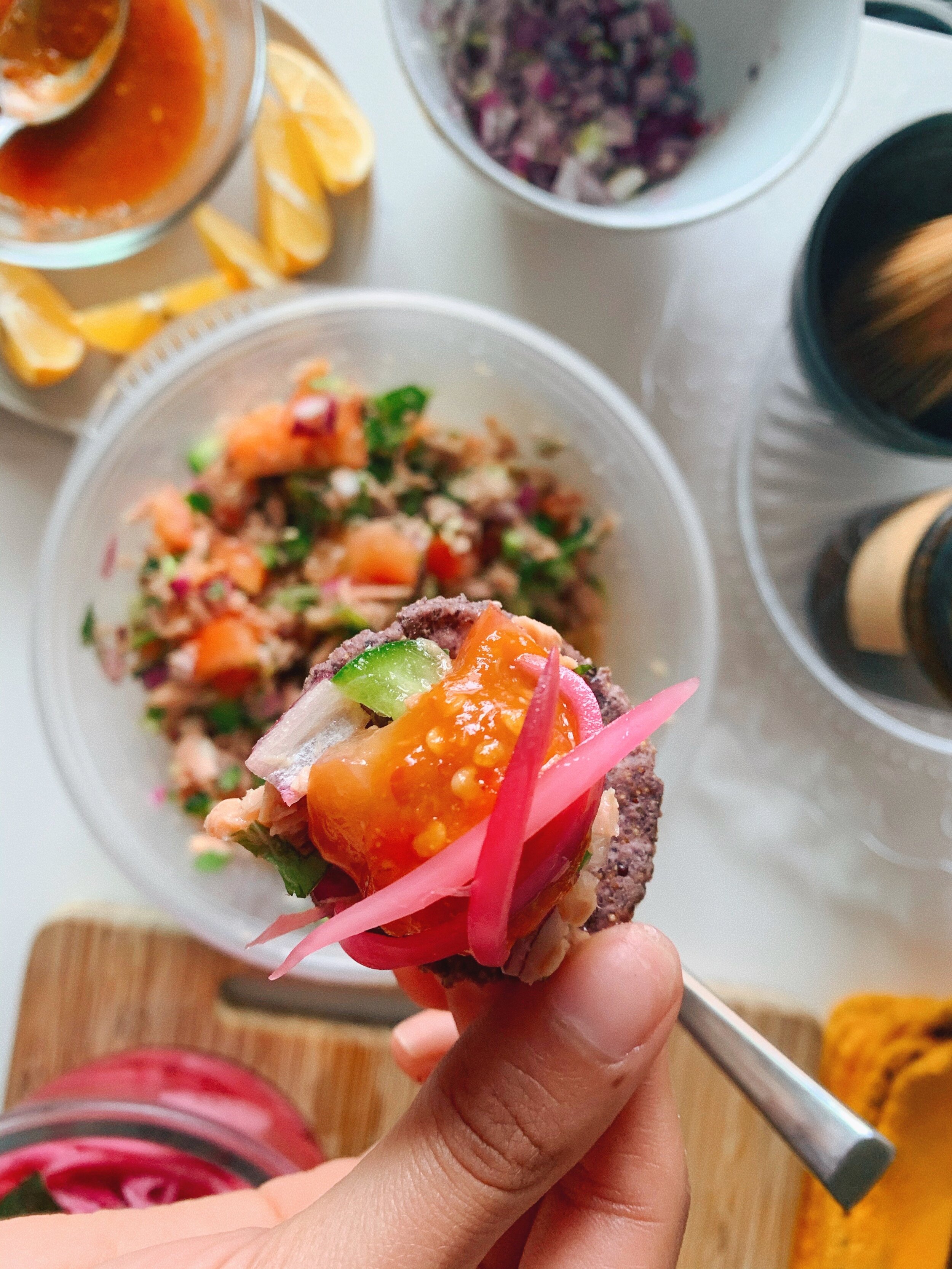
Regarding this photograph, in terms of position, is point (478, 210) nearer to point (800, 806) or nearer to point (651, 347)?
point (651, 347)

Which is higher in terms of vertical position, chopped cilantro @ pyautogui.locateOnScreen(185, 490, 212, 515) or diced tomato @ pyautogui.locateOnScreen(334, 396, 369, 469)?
diced tomato @ pyautogui.locateOnScreen(334, 396, 369, 469)

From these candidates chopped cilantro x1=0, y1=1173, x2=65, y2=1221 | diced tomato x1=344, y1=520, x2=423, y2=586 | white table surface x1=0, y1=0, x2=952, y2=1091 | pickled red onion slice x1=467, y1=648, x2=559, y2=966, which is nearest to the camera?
pickled red onion slice x1=467, y1=648, x2=559, y2=966

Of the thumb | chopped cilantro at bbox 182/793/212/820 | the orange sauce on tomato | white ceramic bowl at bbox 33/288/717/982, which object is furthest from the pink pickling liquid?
the orange sauce on tomato

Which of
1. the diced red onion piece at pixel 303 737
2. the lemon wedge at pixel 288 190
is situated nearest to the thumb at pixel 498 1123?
the diced red onion piece at pixel 303 737

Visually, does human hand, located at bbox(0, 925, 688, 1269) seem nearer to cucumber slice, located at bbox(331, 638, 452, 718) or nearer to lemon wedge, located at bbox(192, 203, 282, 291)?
cucumber slice, located at bbox(331, 638, 452, 718)

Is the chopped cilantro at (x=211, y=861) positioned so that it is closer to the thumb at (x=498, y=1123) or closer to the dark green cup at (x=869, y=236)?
the thumb at (x=498, y=1123)

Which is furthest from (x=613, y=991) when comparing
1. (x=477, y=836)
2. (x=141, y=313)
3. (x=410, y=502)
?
(x=141, y=313)
